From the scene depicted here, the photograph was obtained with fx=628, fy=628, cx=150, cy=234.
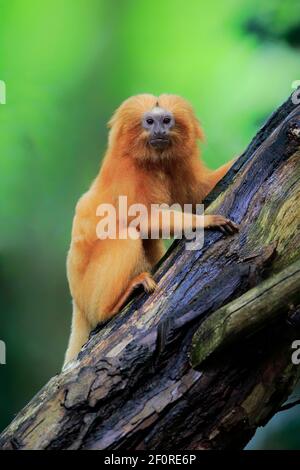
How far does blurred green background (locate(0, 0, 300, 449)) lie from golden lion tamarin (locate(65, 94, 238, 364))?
804mm

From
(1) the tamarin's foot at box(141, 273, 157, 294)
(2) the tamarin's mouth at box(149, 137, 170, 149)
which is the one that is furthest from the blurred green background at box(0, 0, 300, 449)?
(1) the tamarin's foot at box(141, 273, 157, 294)

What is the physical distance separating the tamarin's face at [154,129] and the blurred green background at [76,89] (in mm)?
810

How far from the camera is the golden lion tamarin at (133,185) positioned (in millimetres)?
2754

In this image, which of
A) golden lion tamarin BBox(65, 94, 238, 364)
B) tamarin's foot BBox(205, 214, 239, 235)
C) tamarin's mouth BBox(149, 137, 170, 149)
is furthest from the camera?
tamarin's mouth BBox(149, 137, 170, 149)

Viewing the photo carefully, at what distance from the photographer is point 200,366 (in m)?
2.07

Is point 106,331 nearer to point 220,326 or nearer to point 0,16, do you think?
point 220,326

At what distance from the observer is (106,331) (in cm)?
243

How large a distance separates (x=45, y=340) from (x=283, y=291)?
86.6 inches

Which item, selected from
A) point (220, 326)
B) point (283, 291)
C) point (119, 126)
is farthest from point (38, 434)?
point (119, 126)

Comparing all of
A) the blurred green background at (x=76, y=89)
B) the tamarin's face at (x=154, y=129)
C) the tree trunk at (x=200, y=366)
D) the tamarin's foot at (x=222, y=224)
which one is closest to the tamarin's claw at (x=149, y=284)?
the tree trunk at (x=200, y=366)

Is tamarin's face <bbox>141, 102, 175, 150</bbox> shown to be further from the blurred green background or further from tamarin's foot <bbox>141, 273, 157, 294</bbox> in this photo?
the blurred green background

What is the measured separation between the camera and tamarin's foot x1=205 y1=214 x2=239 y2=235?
2.33 m

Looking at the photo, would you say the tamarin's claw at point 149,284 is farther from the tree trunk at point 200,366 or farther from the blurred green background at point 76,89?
the blurred green background at point 76,89

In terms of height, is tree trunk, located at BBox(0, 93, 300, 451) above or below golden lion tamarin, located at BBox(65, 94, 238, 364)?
below
